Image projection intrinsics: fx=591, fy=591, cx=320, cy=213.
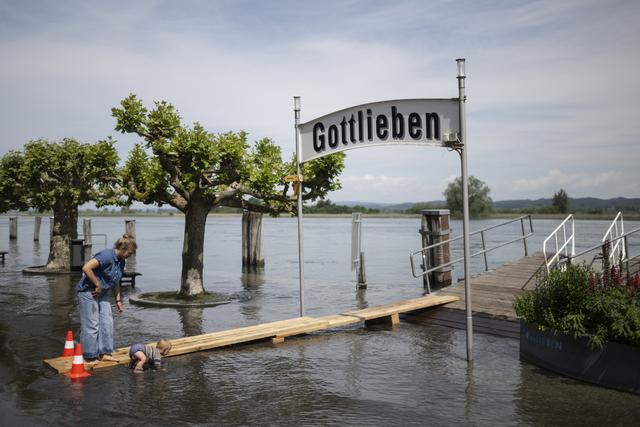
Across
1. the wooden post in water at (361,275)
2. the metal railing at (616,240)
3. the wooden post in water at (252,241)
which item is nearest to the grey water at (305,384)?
the metal railing at (616,240)

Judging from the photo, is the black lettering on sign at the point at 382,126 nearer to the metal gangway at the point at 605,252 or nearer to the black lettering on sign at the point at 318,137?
the black lettering on sign at the point at 318,137

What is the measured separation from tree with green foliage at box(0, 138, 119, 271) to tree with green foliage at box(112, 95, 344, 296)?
18.8ft

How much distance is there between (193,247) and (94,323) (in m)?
8.73

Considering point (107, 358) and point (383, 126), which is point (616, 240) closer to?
point (383, 126)

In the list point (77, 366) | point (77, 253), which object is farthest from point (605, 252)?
point (77, 253)

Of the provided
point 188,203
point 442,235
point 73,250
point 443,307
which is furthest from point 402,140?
point 73,250

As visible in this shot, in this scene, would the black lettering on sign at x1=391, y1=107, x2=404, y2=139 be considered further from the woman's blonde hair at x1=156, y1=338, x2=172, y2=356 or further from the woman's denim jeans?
the woman's denim jeans

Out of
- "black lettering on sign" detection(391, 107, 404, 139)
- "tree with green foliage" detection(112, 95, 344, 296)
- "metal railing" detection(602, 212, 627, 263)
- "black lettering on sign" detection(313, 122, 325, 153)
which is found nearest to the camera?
"black lettering on sign" detection(391, 107, 404, 139)

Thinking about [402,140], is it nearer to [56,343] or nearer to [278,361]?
[278,361]

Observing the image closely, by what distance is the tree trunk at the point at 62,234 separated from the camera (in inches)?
959

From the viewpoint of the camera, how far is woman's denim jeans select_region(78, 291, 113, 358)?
8438 millimetres

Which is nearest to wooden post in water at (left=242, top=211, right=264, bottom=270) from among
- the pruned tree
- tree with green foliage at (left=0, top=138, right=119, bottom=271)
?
tree with green foliage at (left=0, top=138, right=119, bottom=271)

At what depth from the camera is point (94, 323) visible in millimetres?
8500

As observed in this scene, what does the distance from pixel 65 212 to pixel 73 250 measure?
6.73 ft
